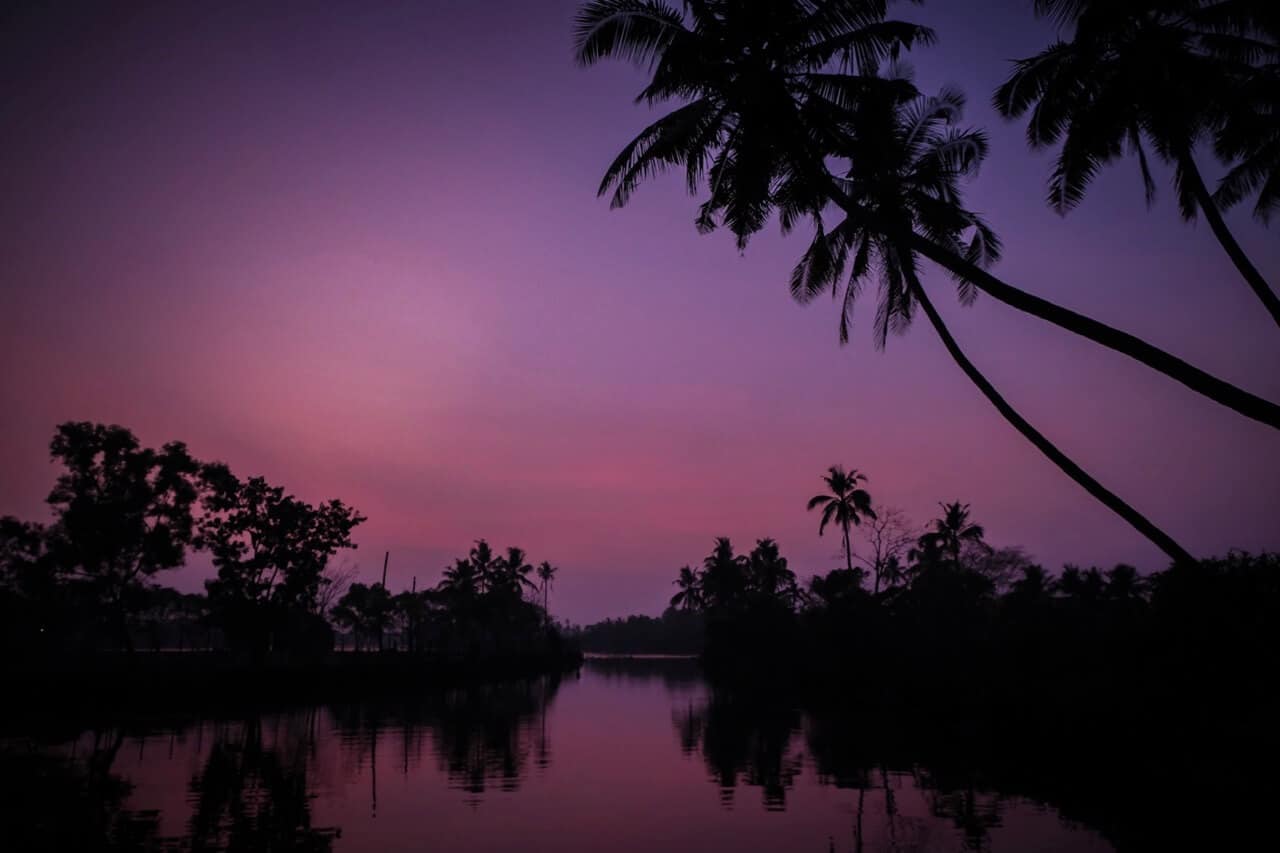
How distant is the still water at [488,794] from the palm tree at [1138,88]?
10.3 metres

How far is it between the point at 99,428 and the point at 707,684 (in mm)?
39745

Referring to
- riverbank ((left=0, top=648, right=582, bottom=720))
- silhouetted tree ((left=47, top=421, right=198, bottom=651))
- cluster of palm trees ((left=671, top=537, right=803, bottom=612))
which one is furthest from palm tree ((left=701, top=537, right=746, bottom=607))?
silhouetted tree ((left=47, top=421, right=198, bottom=651))

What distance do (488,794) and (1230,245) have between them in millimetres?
15555

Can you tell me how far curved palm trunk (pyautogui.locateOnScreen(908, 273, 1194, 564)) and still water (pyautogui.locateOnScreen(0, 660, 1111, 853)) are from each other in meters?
5.94

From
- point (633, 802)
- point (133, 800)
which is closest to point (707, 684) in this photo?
point (633, 802)

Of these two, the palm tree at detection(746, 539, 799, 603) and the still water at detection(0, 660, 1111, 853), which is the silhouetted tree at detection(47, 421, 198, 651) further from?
the palm tree at detection(746, 539, 799, 603)

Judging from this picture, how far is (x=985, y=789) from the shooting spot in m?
16.8

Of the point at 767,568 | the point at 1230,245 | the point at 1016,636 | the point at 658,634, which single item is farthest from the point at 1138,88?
the point at 658,634

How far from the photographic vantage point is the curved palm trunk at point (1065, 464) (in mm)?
8773

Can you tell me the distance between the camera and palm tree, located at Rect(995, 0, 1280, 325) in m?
11.1

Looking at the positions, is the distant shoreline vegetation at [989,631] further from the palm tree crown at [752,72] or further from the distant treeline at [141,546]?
the distant treeline at [141,546]

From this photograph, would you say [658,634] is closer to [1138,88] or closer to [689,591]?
[689,591]

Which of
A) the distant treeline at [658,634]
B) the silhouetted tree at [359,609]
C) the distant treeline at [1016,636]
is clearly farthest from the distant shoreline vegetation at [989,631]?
the distant treeline at [658,634]

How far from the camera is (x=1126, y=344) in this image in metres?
7.75
